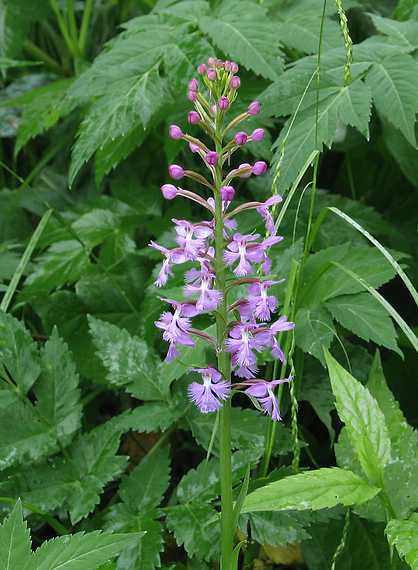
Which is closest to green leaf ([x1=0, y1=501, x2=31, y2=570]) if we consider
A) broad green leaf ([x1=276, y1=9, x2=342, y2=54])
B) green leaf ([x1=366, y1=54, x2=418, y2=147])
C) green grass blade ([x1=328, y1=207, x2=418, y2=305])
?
green grass blade ([x1=328, y1=207, x2=418, y2=305])

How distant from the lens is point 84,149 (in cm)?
235

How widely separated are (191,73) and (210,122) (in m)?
0.95

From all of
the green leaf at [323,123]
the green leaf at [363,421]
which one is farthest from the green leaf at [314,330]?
the green leaf at [323,123]

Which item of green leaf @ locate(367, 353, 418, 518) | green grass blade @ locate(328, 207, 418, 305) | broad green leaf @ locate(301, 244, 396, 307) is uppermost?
green grass blade @ locate(328, 207, 418, 305)

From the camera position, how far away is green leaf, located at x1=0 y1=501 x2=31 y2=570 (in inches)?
62.4

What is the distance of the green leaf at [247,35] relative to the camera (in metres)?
2.33

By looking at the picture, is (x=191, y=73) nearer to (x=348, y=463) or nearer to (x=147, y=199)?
(x=147, y=199)

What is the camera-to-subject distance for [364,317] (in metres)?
2.05

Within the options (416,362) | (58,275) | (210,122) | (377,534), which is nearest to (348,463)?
(377,534)

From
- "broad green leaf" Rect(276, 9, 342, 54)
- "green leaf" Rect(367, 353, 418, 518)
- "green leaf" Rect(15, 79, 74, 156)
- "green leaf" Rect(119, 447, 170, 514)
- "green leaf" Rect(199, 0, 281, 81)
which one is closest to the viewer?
"green leaf" Rect(367, 353, 418, 518)

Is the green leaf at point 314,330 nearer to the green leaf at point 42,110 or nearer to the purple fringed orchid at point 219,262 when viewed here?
the purple fringed orchid at point 219,262

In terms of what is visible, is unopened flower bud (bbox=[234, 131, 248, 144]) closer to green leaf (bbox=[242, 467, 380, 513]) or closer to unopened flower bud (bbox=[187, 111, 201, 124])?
unopened flower bud (bbox=[187, 111, 201, 124])

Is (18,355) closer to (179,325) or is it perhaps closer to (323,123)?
(179,325)

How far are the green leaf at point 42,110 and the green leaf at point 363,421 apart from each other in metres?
1.46
